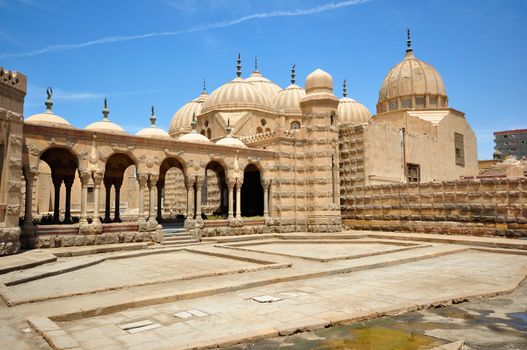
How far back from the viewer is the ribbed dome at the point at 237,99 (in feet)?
109

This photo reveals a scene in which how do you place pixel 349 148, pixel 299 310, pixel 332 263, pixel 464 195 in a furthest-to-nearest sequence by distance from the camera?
1. pixel 349 148
2. pixel 464 195
3. pixel 332 263
4. pixel 299 310

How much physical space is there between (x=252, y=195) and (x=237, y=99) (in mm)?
9227

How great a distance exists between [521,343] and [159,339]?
189 inches

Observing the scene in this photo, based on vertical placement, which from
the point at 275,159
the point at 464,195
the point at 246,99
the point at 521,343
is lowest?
the point at 521,343

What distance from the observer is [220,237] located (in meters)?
20.7

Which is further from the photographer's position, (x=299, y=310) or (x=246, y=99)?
(x=246, y=99)

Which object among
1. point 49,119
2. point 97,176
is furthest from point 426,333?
point 49,119

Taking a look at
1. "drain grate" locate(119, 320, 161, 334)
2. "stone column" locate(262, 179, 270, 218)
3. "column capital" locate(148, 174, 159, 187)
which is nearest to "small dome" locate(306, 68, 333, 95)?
"stone column" locate(262, 179, 270, 218)

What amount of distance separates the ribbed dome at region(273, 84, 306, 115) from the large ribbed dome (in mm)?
7643

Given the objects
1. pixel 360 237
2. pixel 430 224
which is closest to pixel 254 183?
pixel 360 237

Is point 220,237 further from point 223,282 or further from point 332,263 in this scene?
point 223,282

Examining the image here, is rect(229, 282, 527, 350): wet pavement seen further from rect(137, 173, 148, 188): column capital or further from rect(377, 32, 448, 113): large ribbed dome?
rect(377, 32, 448, 113): large ribbed dome

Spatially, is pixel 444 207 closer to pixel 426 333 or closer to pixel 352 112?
pixel 426 333

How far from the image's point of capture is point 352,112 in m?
41.3
